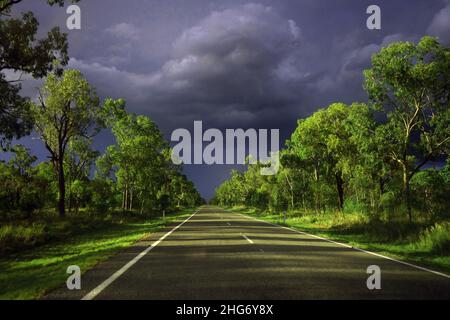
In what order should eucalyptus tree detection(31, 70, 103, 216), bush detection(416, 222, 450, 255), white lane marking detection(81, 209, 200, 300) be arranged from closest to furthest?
white lane marking detection(81, 209, 200, 300) → bush detection(416, 222, 450, 255) → eucalyptus tree detection(31, 70, 103, 216)

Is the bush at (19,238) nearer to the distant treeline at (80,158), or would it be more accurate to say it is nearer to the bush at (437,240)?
the distant treeline at (80,158)

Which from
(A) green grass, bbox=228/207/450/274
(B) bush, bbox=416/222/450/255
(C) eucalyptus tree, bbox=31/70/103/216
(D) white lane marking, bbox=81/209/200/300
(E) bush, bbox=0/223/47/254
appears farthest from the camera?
(C) eucalyptus tree, bbox=31/70/103/216

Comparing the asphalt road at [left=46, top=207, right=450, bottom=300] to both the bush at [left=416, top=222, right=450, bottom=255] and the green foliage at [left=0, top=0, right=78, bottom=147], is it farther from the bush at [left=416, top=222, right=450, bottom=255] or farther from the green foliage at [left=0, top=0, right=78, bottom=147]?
the green foliage at [left=0, top=0, right=78, bottom=147]

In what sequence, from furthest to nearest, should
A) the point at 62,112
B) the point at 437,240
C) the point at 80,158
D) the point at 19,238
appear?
the point at 80,158 → the point at 62,112 → the point at 19,238 → the point at 437,240

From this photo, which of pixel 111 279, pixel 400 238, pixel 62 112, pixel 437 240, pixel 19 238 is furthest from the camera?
pixel 62 112

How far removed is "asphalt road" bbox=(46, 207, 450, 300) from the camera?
644 centimetres

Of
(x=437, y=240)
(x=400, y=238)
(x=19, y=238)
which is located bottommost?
(x=19, y=238)

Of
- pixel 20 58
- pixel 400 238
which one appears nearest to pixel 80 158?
pixel 20 58

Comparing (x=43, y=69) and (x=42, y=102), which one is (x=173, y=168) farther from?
(x=43, y=69)

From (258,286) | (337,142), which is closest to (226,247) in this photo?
(258,286)

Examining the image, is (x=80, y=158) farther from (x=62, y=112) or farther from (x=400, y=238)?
(x=400, y=238)

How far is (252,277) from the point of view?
309 inches

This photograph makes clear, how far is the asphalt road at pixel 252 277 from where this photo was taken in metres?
6.44

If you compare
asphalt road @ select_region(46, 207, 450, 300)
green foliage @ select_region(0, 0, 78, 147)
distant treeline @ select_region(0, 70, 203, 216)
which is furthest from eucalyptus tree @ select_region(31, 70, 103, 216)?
asphalt road @ select_region(46, 207, 450, 300)
